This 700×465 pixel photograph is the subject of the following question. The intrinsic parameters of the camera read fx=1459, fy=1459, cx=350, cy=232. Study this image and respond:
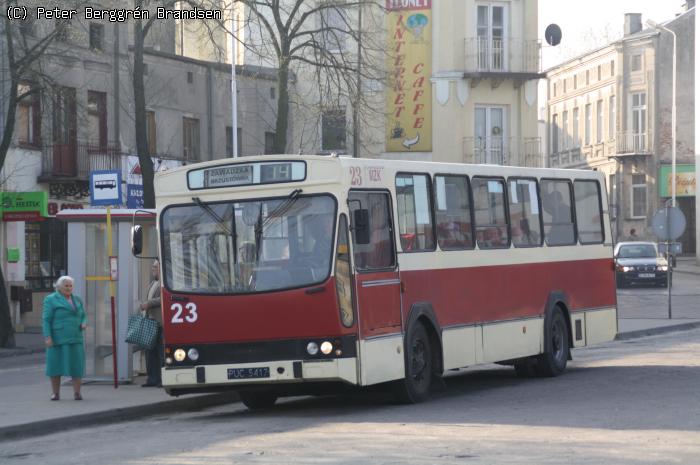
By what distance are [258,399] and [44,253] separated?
79.3 feet

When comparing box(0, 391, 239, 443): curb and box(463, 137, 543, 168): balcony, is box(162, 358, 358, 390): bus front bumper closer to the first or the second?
box(0, 391, 239, 443): curb

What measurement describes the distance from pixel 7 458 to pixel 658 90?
6607 centimetres

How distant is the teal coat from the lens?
1822 cm

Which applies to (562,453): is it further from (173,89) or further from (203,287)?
(173,89)

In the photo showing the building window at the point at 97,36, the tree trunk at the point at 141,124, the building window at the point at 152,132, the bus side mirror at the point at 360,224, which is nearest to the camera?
the bus side mirror at the point at 360,224

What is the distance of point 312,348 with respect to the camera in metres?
15.6

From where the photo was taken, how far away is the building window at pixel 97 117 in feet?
139

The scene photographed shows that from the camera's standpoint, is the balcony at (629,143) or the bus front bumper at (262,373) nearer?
the bus front bumper at (262,373)

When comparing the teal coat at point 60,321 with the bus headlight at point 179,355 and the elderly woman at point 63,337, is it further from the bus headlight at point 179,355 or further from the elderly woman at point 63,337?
the bus headlight at point 179,355

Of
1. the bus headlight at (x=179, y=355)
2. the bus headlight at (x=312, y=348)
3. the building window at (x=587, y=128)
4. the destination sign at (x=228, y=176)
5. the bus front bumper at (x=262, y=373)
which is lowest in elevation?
the bus front bumper at (x=262, y=373)

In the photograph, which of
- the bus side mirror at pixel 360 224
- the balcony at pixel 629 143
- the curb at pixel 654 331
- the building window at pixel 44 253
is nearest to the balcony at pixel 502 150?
the building window at pixel 44 253

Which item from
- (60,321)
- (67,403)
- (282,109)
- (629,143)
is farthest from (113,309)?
(629,143)

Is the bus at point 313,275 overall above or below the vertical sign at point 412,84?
below

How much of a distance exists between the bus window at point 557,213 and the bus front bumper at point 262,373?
6.46m
